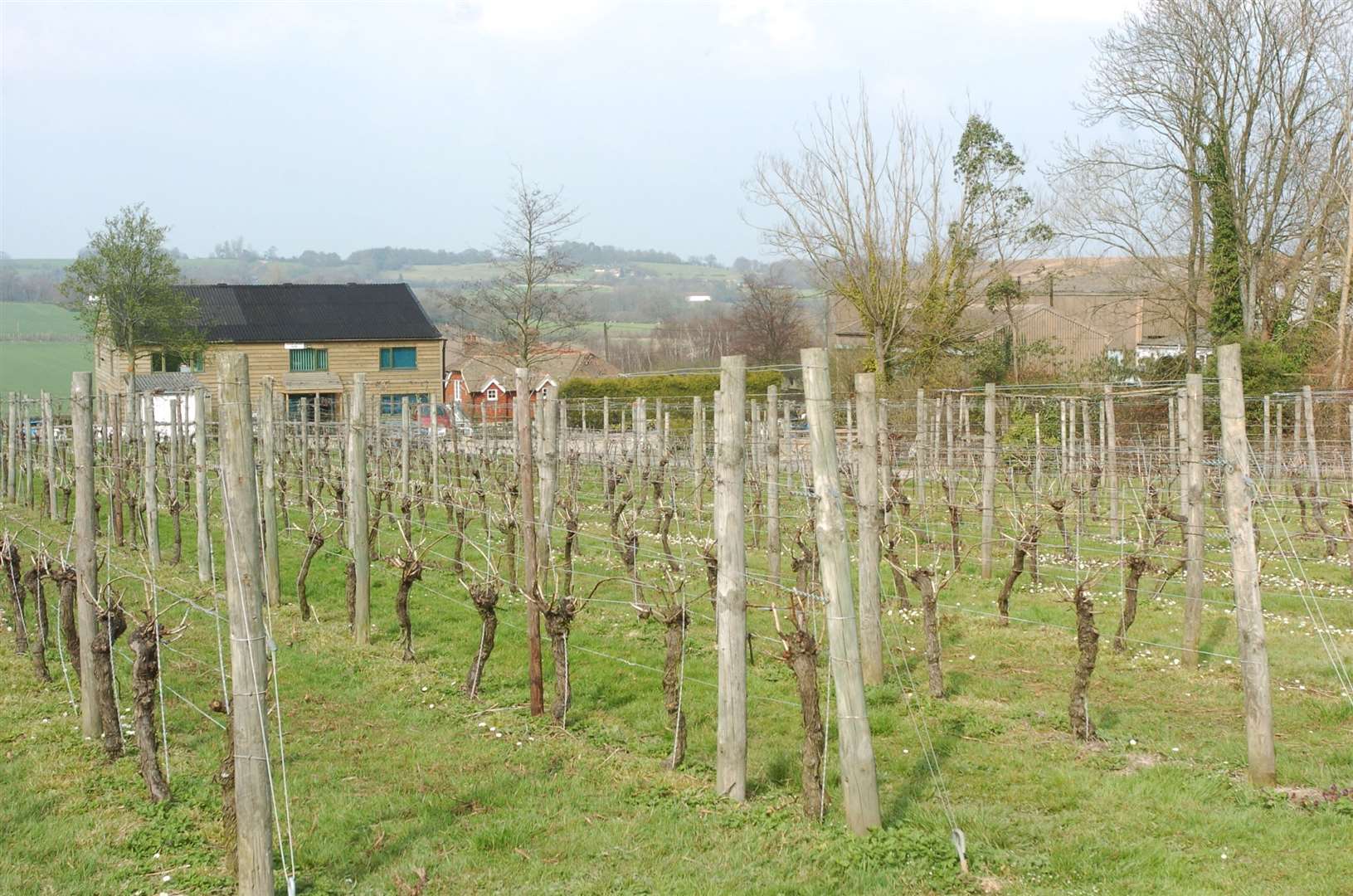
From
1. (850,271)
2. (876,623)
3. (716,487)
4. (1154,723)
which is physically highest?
(850,271)

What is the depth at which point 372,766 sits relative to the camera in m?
6.56

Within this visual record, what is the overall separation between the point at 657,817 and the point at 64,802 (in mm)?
3056

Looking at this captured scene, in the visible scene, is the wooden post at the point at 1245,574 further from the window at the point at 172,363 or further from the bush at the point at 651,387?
the window at the point at 172,363

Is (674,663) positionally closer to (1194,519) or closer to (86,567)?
(86,567)

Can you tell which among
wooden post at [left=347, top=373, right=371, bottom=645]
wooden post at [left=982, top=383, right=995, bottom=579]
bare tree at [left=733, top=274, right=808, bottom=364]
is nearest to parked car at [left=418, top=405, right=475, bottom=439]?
wooden post at [left=347, top=373, right=371, bottom=645]

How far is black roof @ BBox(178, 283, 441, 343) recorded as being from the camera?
→ 44.2 m

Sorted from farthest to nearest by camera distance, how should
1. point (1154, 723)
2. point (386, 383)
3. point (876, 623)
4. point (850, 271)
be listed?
point (386, 383)
point (850, 271)
point (876, 623)
point (1154, 723)

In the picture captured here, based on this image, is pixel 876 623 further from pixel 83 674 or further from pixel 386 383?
pixel 386 383

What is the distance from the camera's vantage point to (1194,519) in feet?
28.4

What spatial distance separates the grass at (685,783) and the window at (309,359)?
119 feet

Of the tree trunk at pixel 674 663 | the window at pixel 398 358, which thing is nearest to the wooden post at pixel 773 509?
the tree trunk at pixel 674 663

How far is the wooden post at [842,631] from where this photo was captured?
5.47 m

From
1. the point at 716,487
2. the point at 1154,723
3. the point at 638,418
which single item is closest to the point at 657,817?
the point at 716,487

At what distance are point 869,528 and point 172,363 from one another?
3853 cm
